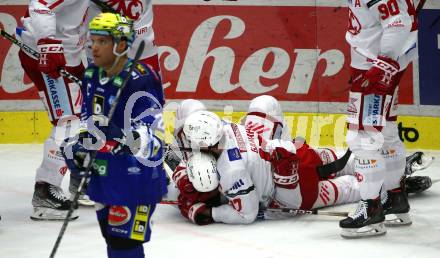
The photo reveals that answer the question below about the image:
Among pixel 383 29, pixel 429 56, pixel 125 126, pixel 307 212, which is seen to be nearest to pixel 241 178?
pixel 307 212

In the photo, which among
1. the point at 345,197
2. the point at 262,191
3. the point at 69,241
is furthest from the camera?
the point at 345,197

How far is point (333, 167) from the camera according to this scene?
657cm

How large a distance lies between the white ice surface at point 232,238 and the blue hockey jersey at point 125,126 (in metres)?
1.31

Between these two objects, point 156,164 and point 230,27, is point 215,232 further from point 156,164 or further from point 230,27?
point 230,27

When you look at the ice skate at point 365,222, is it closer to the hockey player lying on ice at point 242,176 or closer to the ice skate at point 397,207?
the ice skate at point 397,207

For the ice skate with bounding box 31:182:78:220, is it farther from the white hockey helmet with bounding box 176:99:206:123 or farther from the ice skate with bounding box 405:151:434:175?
the ice skate with bounding box 405:151:434:175

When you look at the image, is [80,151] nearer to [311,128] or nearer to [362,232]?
[362,232]

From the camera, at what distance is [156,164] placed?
4.20 metres

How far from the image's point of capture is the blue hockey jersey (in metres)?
4.11

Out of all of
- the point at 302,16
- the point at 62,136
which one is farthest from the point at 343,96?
the point at 62,136

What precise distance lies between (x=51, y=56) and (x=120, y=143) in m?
2.06

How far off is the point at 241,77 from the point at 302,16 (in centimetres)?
74

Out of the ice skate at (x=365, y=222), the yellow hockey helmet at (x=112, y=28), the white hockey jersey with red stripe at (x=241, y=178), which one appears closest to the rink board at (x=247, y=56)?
the white hockey jersey with red stripe at (x=241, y=178)

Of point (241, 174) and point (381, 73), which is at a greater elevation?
point (381, 73)
